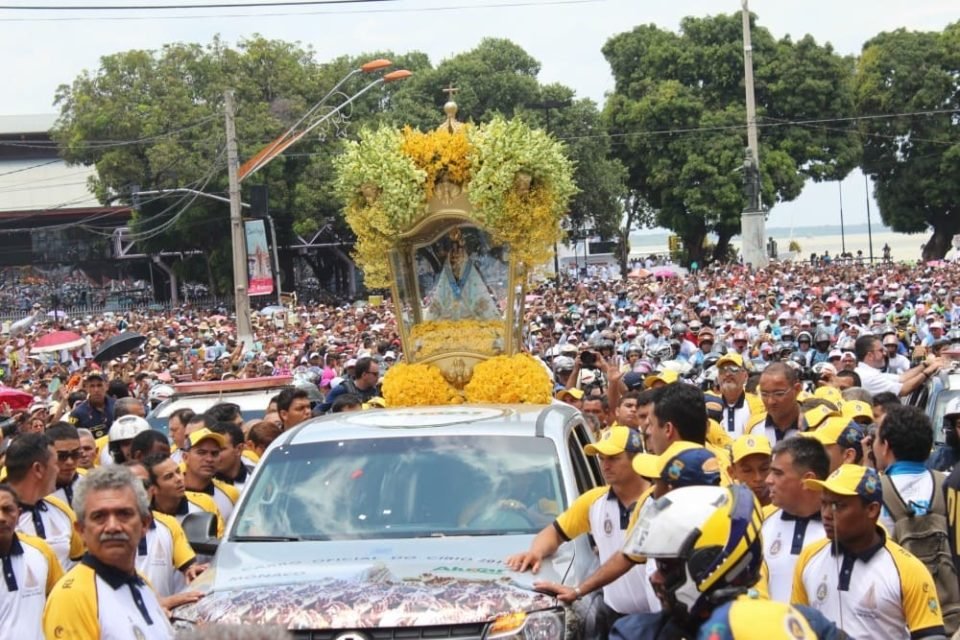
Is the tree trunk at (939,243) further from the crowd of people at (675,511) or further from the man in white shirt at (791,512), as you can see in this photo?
the man in white shirt at (791,512)

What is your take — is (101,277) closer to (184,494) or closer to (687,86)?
(687,86)

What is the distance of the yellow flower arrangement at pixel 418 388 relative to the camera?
12.3 metres

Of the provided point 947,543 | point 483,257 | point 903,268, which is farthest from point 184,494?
point 903,268

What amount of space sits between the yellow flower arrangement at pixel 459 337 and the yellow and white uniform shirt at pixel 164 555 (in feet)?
18.2

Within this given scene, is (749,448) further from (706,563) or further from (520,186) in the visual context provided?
(520,186)

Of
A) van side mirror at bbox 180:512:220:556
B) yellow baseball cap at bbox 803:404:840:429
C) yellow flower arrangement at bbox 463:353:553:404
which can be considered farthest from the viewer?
yellow flower arrangement at bbox 463:353:553:404

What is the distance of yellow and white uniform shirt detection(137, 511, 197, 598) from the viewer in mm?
7094

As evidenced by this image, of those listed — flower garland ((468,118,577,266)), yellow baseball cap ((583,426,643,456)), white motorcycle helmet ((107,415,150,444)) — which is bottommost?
white motorcycle helmet ((107,415,150,444))

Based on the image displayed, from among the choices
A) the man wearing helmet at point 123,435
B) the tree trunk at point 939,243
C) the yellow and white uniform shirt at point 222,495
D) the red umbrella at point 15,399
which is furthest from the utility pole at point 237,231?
the tree trunk at point 939,243

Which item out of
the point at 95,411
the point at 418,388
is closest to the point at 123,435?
the point at 418,388

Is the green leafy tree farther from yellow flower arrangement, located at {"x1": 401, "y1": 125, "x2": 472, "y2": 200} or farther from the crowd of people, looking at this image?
the crowd of people

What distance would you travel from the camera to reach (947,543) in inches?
260

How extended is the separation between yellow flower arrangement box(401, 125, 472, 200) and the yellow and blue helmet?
8.66m

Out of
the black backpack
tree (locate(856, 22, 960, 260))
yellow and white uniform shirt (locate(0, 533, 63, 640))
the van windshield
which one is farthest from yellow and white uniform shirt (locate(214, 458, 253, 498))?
tree (locate(856, 22, 960, 260))
